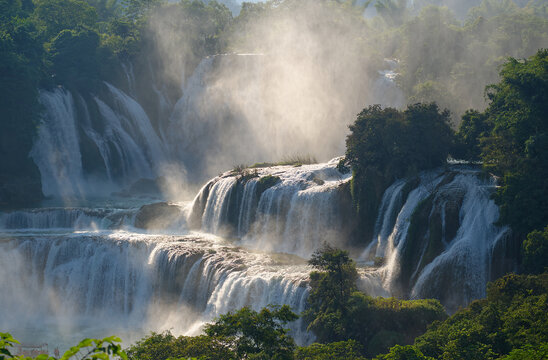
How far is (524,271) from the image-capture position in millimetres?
21922

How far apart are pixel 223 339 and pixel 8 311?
19681mm

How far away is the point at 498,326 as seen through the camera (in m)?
16.9

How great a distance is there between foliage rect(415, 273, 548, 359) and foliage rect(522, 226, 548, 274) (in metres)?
1.83

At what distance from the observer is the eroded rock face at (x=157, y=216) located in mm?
38125

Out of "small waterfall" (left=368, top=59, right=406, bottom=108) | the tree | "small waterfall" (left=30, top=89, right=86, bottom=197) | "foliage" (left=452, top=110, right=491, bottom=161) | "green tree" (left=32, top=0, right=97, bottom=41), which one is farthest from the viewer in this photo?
"green tree" (left=32, top=0, right=97, bottom=41)

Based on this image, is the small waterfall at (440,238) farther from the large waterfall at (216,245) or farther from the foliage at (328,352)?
the foliage at (328,352)

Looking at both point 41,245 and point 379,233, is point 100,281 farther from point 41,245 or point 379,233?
point 379,233

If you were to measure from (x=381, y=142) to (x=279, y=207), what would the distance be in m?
6.51

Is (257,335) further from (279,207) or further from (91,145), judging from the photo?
(91,145)

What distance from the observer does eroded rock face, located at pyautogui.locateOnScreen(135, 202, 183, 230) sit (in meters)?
38.1

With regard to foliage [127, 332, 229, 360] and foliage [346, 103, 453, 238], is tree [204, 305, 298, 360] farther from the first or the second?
foliage [346, 103, 453, 238]

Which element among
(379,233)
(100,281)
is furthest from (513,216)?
(100,281)

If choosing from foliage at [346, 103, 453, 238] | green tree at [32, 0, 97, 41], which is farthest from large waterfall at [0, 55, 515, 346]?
green tree at [32, 0, 97, 41]

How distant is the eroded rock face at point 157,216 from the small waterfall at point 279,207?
140 centimetres
